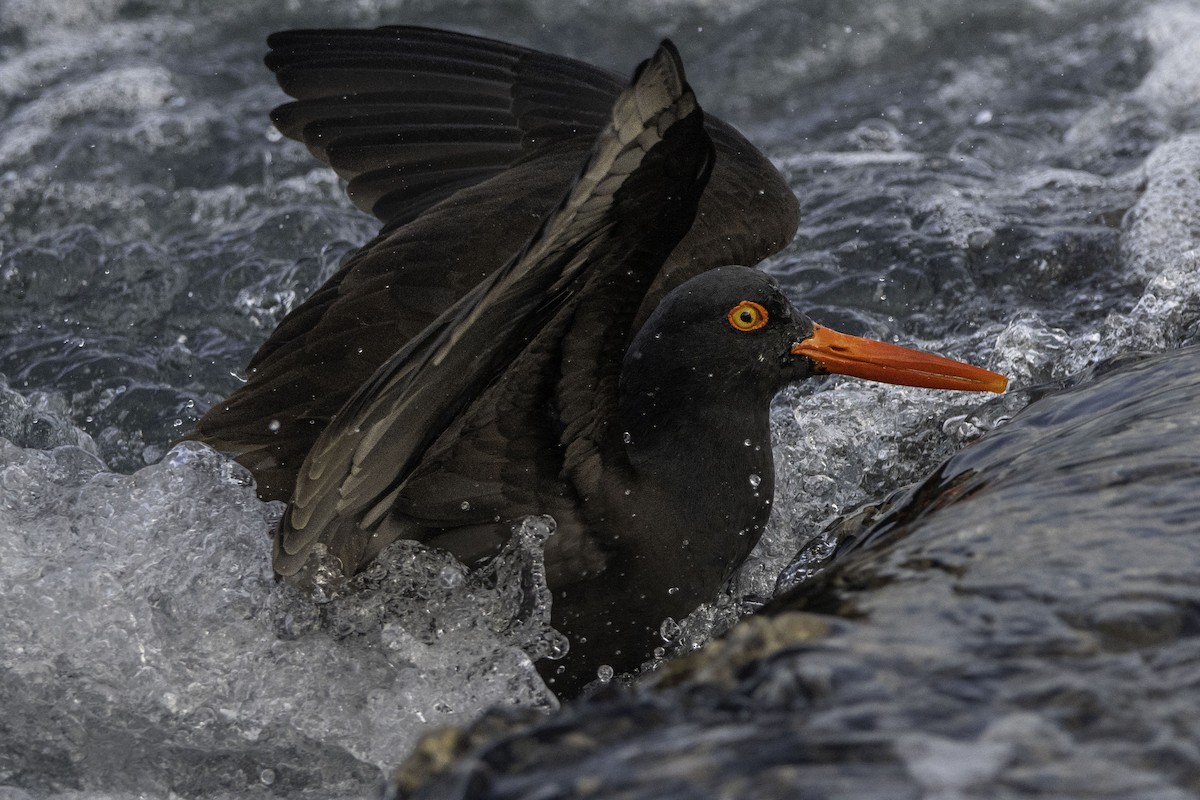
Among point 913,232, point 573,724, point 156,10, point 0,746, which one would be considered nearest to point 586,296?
point 573,724

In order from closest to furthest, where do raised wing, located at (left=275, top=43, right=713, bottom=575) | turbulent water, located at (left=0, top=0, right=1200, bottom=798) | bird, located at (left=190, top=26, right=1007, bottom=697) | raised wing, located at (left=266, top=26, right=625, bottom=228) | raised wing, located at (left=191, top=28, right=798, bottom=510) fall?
raised wing, located at (left=275, top=43, right=713, bottom=575), bird, located at (left=190, top=26, right=1007, bottom=697), turbulent water, located at (left=0, top=0, right=1200, bottom=798), raised wing, located at (left=191, top=28, right=798, bottom=510), raised wing, located at (left=266, top=26, right=625, bottom=228)

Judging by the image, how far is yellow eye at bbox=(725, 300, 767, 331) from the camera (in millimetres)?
3322

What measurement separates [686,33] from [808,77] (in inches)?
32.5

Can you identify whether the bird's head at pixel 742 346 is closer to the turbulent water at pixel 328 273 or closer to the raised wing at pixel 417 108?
the turbulent water at pixel 328 273

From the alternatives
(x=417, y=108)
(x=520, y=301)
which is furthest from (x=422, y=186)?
(x=520, y=301)

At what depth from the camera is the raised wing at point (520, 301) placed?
7.33ft

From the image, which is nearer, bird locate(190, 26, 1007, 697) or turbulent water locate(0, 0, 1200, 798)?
bird locate(190, 26, 1007, 697)

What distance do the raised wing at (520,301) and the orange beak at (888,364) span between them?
880 mm

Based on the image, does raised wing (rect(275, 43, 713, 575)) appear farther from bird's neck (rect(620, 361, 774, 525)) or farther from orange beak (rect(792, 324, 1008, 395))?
orange beak (rect(792, 324, 1008, 395))

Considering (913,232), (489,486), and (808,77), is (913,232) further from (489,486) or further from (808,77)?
(489,486)

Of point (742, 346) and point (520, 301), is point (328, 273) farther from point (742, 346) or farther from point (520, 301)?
point (520, 301)

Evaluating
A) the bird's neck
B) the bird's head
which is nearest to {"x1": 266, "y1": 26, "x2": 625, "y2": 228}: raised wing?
the bird's head

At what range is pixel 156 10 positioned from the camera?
787 cm

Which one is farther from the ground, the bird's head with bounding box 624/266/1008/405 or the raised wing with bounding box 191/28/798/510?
the raised wing with bounding box 191/28/798/510
